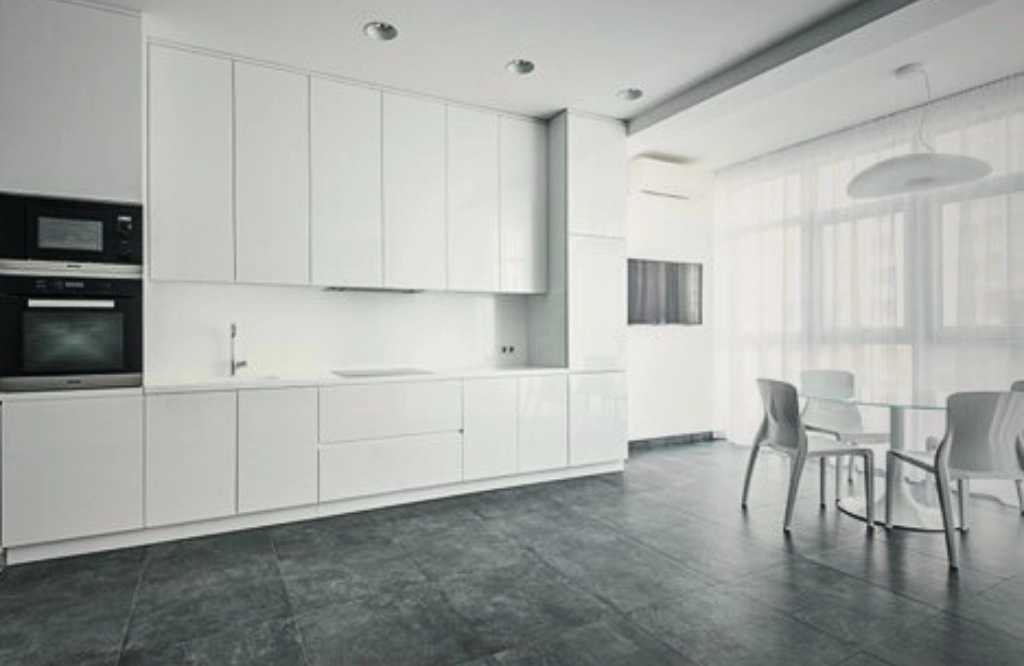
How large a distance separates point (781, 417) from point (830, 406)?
1.04 metres

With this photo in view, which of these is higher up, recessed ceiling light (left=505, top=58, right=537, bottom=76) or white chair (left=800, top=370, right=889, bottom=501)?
recessed ceiling light (left=505, top=58, right=537, bottom=76)

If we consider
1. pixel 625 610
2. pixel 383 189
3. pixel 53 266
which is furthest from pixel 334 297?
pixel 625 610

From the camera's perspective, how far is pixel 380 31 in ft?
10.7

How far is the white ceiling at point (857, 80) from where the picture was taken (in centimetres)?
299

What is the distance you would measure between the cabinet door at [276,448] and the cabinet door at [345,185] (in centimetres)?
87

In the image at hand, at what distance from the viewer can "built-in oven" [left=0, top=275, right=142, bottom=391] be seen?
9.38 ft

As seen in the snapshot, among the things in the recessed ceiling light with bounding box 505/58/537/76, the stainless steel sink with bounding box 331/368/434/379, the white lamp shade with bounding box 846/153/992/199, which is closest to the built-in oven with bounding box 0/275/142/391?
the stainless steel sink with bounding box 331/368/434/379

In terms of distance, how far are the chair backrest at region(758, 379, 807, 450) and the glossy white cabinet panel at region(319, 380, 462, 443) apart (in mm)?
2081

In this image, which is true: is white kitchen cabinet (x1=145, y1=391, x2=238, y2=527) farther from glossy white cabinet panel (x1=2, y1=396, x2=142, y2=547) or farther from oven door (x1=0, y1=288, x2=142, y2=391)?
oven door (x1=0, y1=288, x2=142, y2=391)

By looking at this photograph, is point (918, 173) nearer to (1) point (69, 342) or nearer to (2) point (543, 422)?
(2) point (543, 422)

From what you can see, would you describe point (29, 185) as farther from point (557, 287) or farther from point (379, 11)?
point (557, 287)

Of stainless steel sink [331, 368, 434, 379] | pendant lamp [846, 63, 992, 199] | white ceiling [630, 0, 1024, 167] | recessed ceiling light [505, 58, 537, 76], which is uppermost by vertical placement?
recessed ceiling light [505, 58, 537, 76]

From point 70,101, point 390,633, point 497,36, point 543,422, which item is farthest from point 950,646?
point 70,101

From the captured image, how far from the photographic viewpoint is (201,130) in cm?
348
